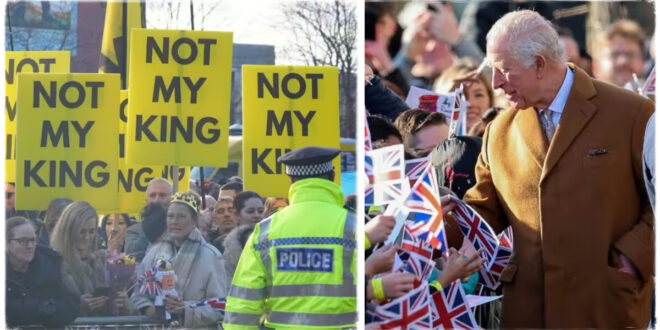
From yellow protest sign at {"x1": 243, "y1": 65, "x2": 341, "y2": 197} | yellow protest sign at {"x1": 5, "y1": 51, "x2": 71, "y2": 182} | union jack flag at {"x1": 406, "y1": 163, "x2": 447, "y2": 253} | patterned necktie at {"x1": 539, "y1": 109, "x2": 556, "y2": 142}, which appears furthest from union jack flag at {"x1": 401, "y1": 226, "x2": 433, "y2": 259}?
yellow protest sign at {"x1": 5, "y1": 51, "x2": 71, "y2": 182}

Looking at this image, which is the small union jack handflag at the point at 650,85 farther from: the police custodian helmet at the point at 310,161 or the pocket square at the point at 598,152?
the police custodian helmet at the point at 310,161

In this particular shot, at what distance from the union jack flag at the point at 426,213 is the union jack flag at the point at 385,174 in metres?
0.07

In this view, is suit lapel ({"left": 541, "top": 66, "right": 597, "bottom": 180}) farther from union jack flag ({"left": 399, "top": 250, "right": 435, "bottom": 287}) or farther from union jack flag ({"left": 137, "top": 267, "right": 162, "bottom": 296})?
union jack flag ({"left": 137, "top": 267, "right": 162, "bottom": 296})

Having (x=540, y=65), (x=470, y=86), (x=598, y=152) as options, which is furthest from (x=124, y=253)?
(x=598, y=152)

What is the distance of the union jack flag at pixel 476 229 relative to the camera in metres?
4.79

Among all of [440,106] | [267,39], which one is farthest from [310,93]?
[440,106]

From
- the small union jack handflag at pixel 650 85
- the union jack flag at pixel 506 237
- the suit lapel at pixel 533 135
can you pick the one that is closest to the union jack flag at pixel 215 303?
the union jack flag at pixel 506 237

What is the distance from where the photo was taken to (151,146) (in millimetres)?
5062

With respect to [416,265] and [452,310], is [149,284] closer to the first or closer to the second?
[416,265]

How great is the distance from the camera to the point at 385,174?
4746mm

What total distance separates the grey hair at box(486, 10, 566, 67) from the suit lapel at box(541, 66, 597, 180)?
16cm

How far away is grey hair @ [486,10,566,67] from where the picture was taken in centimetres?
450

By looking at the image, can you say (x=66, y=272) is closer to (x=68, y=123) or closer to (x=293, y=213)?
(x=68, y=123)

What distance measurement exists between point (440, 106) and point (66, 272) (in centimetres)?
194
